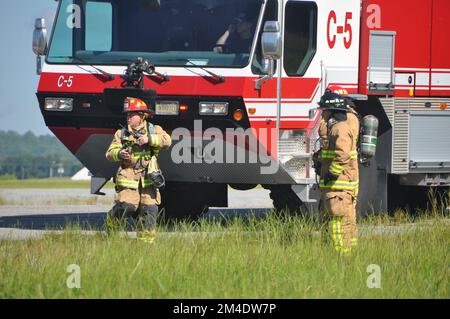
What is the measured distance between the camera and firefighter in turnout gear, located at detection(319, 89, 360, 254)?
10.4 m

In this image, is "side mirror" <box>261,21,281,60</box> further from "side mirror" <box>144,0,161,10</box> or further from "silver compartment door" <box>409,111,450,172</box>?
"silver compartment door" <box>409,111,450,172</box>

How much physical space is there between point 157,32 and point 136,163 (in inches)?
82.0

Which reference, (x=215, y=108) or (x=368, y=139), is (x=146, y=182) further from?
(x=368, y=139)

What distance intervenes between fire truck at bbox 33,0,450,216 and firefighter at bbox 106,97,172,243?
925mm

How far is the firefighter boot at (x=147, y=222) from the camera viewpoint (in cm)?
1106

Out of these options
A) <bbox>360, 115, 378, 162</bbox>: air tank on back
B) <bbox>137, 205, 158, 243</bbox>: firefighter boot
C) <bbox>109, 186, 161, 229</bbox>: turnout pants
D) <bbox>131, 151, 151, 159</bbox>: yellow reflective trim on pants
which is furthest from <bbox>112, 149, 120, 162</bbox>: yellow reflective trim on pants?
<bbox>360, 115, 378, 162</bbox>: air tank on back

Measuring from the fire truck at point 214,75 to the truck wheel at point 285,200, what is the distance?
0.60 feet

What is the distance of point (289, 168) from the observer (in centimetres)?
1289

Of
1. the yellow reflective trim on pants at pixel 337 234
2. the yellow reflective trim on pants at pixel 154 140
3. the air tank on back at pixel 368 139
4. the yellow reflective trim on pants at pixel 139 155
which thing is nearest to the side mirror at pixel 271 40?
the air tank on back at pixel 368 139

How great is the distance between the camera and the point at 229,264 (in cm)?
929

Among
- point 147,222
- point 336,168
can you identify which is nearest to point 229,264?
point 336,168

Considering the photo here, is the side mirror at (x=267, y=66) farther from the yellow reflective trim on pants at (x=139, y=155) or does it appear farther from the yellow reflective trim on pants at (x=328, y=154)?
the yellow reflective trim on pants at (x=328, y=154)

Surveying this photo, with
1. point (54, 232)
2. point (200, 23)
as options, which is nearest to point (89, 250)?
point (54, 232)

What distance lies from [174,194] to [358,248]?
445 centimetres
